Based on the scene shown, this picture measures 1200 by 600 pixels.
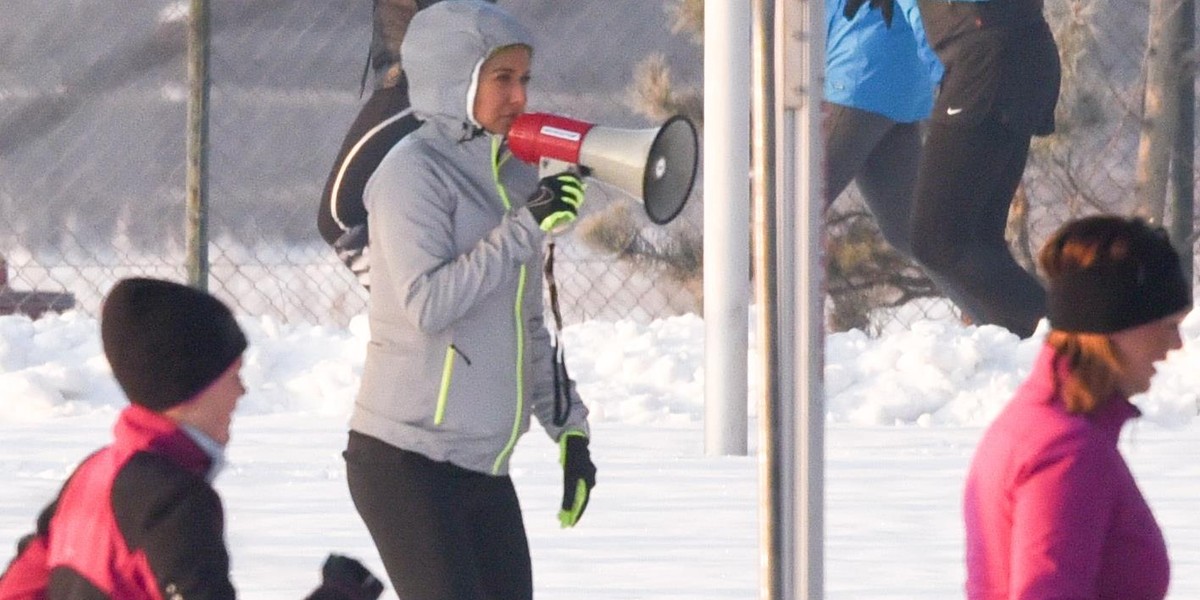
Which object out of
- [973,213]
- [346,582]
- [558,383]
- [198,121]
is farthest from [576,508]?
[198,121]

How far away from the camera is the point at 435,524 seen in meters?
2.91

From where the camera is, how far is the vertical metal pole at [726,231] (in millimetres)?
6293

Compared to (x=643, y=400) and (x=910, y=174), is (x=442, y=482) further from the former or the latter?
(x=643, y=400)

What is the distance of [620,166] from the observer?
2.94m

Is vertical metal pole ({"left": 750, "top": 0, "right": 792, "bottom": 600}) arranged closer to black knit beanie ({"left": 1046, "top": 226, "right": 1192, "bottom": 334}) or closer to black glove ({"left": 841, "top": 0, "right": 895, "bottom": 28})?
black knit beanie ({"left": 1046, "top": 226, "right": 1192, "bottom": 334})

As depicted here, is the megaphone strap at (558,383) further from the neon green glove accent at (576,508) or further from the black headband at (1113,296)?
the black headband at (1113,296)

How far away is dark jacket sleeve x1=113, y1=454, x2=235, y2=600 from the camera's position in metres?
2.03

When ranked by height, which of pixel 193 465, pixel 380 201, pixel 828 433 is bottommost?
pixel 828 433

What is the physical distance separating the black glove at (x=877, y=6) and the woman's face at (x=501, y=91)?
3.50m

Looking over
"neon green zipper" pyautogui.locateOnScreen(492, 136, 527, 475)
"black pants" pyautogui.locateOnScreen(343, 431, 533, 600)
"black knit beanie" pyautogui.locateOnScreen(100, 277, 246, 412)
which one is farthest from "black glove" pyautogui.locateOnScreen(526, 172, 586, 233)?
"black knit beanie" pyautogui.locateOnScreen(100, 277, 246, 412)

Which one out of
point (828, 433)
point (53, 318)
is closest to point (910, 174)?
point (828, 433)

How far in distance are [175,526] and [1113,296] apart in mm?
978

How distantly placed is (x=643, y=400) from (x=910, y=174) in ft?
4.50

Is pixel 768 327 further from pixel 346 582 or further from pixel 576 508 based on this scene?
pixel 576 508
